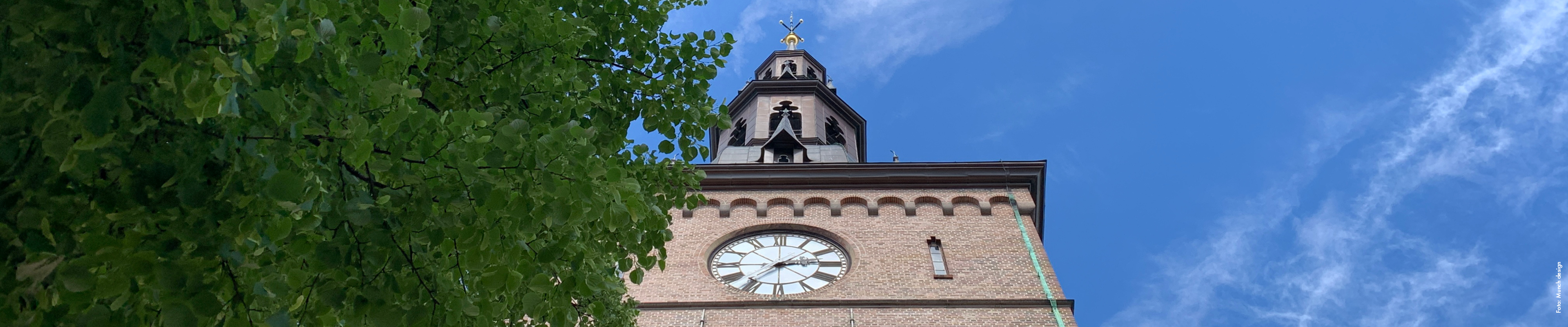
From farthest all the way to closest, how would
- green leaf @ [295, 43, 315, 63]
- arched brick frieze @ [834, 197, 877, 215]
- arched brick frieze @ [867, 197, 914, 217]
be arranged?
arched brick frieze @ [834, 197, 877, 215]
arched brick frieze @ [867, 197, 914, 217]
green leaf @ [295, 43, 315, 63]

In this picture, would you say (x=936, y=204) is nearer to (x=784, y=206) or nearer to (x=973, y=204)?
(x=973, y=204)

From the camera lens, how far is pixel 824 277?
1648 centimetres

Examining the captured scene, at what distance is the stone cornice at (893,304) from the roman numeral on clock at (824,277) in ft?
3.92

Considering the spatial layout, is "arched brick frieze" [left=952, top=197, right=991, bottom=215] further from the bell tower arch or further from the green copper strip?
the bell tower arch

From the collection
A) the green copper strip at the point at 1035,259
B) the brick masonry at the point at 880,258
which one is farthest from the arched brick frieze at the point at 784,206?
the green copper strip at the point at 1035,259

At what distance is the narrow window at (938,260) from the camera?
52.3 ft

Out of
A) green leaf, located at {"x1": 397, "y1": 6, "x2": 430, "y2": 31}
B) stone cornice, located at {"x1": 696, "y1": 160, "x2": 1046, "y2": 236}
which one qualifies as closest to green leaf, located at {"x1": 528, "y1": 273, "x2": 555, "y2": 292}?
green leaf, located at {"x1": 397, "y1": 6, "x2": 430, "y2": 31}

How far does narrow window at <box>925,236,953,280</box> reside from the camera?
52.3 feet

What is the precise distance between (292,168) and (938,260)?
1365 cm

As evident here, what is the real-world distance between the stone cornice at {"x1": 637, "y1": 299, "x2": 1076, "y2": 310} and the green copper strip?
12cm

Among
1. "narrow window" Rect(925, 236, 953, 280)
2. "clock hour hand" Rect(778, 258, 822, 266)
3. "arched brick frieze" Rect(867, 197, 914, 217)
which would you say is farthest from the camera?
"arched brick frieze" Rect(867, 197, 914, 217)

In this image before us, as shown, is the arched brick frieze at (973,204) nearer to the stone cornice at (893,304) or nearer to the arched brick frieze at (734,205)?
the arched brick frieze at (734,205)

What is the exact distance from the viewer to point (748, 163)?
2075cm

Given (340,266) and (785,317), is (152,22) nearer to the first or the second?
(340,266)
